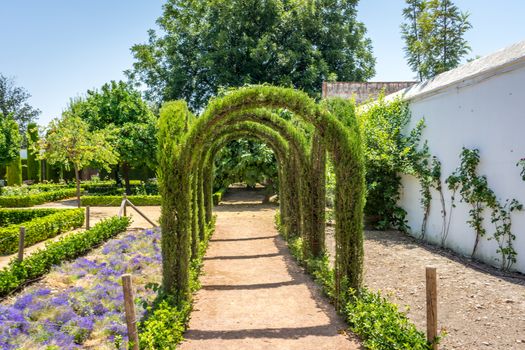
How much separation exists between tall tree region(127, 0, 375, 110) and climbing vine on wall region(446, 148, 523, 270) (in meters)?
14.5

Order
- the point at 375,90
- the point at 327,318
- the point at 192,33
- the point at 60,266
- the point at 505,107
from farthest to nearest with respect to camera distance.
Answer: the point at 192,33, the point at 375,90, the point at 60,266, the point at 505,107, the point at 327,318

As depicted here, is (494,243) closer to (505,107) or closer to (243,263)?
(505,107)

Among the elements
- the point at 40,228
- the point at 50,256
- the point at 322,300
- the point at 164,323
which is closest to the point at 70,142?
the point at 40,228

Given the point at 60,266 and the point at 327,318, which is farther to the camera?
the point at 60,266

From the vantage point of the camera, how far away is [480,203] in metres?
8.22

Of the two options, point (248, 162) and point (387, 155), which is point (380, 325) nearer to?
point (387, 155)

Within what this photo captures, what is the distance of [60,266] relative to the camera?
26.5ft

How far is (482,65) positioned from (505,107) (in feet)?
4.54

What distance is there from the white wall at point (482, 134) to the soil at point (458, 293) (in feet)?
2.10

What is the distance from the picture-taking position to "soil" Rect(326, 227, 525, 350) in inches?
185

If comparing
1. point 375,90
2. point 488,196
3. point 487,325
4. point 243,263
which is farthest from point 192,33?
point 487,325

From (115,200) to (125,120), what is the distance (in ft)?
17.2

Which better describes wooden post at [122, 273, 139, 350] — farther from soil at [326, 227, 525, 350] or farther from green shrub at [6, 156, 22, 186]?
green shrub at [6, 156, 22, 186]

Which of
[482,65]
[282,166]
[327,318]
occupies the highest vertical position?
[482,65]
